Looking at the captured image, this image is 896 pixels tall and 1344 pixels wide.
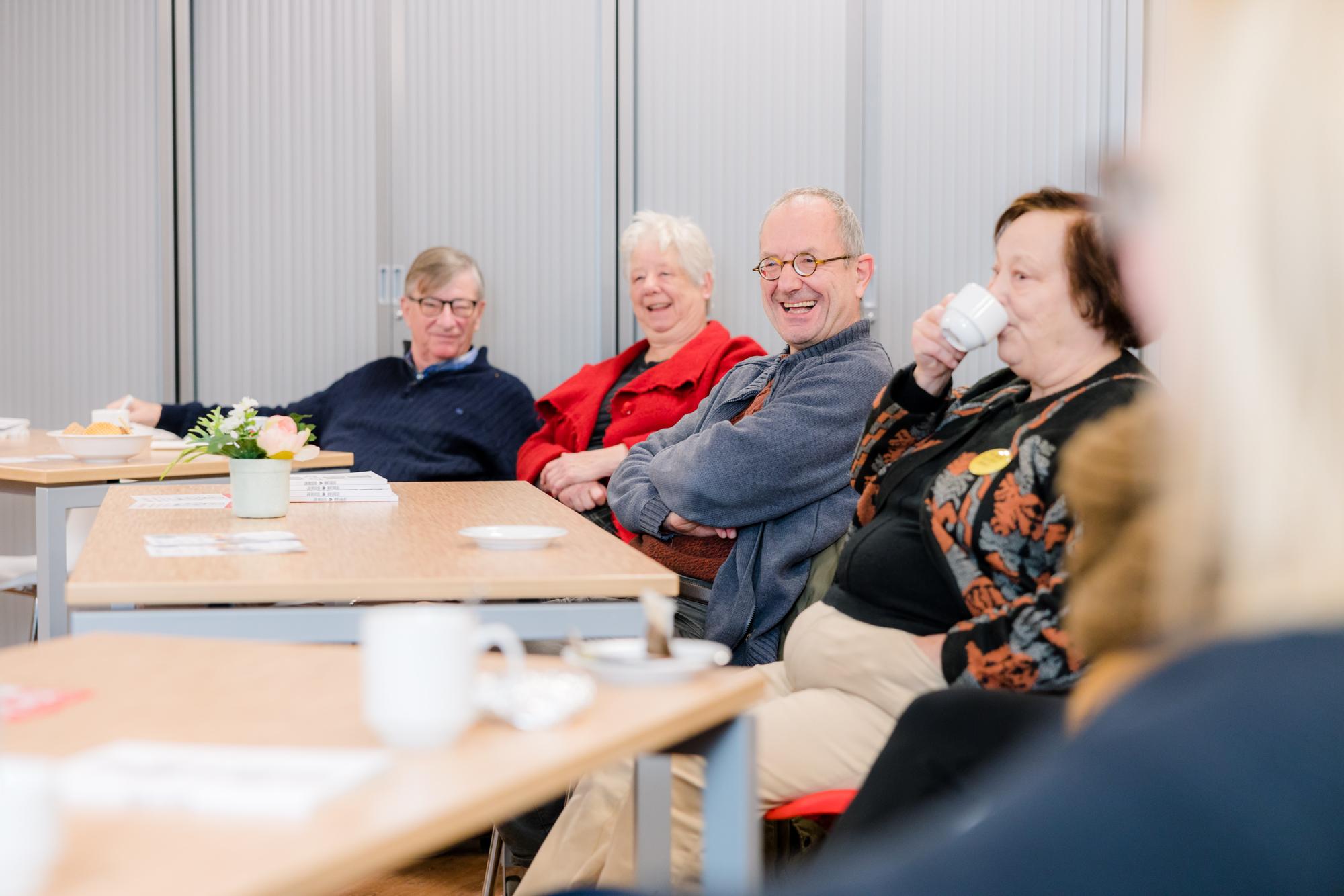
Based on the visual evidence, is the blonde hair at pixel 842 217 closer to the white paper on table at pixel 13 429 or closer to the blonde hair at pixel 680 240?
the blonde hair at pixel 680 240

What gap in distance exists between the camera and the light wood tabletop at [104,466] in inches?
105

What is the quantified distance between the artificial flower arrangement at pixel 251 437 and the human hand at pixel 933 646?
3.54 feet

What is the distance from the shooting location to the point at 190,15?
13.5ft

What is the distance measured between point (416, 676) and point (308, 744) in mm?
101

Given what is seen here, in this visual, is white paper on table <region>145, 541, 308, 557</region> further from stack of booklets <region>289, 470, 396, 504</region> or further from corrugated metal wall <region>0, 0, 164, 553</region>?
corrugated metal wall <region>0, 0, 164, 553</region>

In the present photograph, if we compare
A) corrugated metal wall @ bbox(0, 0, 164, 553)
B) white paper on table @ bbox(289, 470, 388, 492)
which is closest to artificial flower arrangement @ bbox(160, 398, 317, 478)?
white paper on table @ bbox(289, 470, 388, 492)

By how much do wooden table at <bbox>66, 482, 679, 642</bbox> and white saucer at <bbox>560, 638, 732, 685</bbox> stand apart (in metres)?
0.27

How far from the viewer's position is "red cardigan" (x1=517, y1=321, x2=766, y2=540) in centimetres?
318

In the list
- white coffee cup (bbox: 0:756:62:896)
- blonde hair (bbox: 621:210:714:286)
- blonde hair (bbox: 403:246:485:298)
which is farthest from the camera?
blonde hair (bbox: 403:246:485:298)

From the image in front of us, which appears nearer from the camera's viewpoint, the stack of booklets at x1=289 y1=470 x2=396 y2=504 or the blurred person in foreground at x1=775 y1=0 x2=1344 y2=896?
the blurred person in foreground at x1=775 y1=0 x2=1344 y2=896

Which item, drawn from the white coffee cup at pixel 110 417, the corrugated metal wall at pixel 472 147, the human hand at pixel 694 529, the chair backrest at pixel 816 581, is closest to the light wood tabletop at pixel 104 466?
the white coffee cup at pixel 110 417

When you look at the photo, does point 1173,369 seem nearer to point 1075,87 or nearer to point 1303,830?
point 1303,830

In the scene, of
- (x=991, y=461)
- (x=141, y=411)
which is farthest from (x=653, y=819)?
(x=141, y=411)

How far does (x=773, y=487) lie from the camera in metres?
2.40
